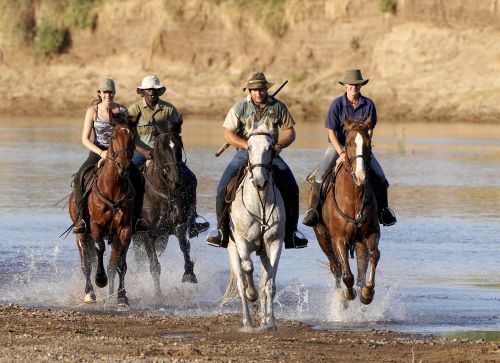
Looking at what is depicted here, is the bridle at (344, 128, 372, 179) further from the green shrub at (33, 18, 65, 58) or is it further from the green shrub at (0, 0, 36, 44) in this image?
the green shrub at (0, 0, 36, 44)

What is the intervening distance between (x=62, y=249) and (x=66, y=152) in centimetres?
1995

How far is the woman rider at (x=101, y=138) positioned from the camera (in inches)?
602

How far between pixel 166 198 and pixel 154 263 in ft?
2.59

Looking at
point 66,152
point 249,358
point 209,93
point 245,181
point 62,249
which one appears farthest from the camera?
point 209,93

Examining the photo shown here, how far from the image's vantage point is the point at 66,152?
3947cm

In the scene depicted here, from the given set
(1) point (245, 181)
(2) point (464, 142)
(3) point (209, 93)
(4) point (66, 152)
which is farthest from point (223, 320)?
(3) point (209, 93)

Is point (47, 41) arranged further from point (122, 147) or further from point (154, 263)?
point (122, 147)

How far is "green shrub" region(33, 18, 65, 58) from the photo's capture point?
217 feet

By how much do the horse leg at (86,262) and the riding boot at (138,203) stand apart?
59cm

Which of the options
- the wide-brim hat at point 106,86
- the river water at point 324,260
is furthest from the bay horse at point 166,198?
the wide-brim hat at point 106,86

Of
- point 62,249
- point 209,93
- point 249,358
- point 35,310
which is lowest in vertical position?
point 209,93

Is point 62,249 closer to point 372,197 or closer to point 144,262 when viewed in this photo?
point 144,262

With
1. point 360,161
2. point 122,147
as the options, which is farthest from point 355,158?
point 122,147

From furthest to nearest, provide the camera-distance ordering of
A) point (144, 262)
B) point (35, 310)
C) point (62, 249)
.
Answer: point (62, 249) < point (144, 262) < point (35, 310)
